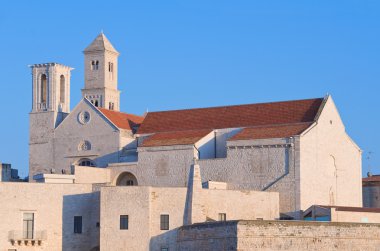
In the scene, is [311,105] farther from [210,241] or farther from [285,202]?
[210,241]

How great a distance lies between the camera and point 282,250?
196 feet

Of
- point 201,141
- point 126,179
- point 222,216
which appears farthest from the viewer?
point 126,179

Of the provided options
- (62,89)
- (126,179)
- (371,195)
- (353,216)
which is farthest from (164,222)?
(371,195)

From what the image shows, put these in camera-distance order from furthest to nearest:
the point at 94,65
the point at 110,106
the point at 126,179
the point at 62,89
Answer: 1. the point at 110,106
2. the point at 94,65
3. the point at 62,89
4. the point at 126,179

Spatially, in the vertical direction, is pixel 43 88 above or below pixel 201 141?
above

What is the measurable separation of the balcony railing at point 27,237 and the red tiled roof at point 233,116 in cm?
1773

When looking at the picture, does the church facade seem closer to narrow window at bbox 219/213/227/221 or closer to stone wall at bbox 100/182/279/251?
narrow window at bbox 219/213/227/221

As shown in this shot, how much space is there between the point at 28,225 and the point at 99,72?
82.3ft

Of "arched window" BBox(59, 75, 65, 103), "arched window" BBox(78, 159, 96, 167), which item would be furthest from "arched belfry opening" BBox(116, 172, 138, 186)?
"arched window" BBox(59, 75, 65, 103)

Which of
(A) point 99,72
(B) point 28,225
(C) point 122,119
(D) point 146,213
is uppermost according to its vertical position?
(A) point 99,72

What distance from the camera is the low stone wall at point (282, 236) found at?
58.9 m

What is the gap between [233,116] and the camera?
79062 mm

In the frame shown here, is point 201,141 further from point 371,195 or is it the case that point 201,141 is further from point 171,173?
point 371,195

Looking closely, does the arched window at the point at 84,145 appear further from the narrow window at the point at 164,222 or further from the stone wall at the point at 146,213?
the narrow window at the point at 164,222
